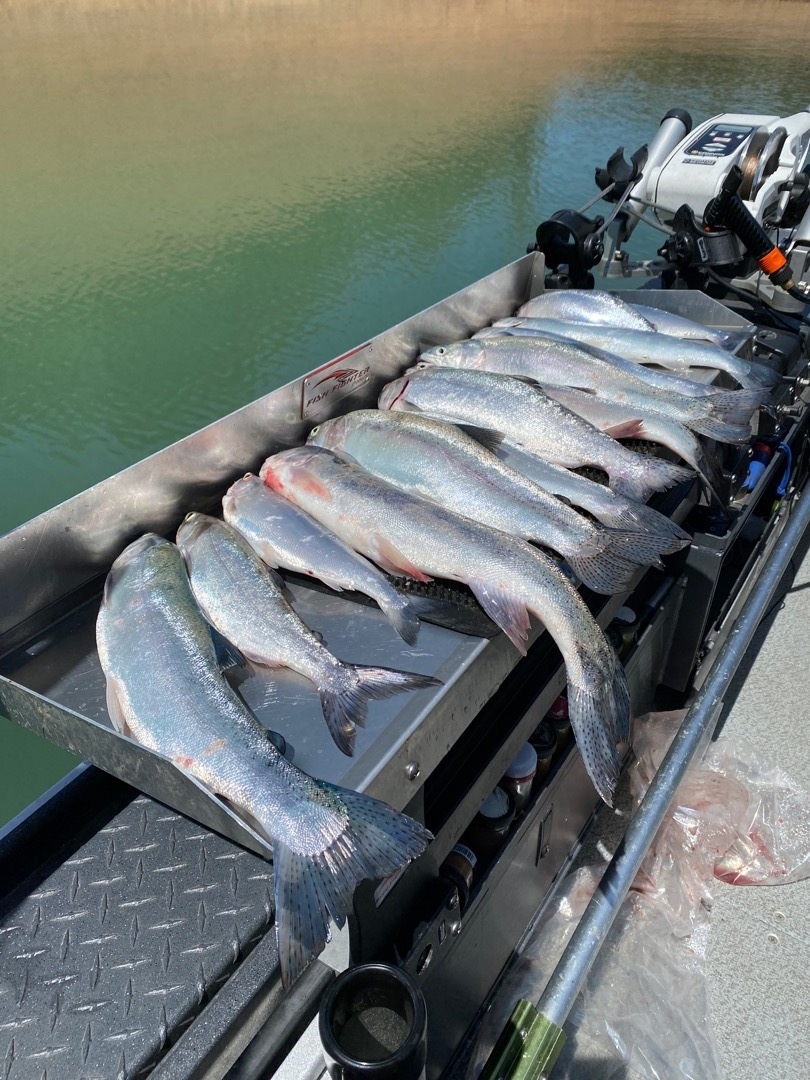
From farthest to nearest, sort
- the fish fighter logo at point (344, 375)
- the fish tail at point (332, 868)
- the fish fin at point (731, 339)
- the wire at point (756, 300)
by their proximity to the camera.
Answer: the wire at point (756, 300) → the fish fin at point (731, 339) → the fish fighter logo at point (344, 375) → the fish tail at point (332, 868)

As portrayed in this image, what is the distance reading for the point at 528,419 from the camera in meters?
2.44

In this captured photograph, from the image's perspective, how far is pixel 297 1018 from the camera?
53.3 inches

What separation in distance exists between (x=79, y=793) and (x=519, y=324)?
2438 millimetres

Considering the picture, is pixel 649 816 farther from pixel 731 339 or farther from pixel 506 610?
pixel 731 339

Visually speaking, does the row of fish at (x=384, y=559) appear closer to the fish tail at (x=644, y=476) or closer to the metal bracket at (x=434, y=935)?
the fish tail at (x=644, y=476)

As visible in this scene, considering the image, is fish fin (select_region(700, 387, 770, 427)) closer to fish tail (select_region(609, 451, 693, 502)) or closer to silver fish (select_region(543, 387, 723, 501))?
silver fish (select_region(543, 387, 723, 501))

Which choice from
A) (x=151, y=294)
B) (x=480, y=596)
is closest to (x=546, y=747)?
(x=480, y=596)

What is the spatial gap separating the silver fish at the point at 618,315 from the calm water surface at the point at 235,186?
2914 millimetres

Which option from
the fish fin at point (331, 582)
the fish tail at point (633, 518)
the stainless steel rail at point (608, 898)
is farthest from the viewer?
the fish tail at point (633, 518)

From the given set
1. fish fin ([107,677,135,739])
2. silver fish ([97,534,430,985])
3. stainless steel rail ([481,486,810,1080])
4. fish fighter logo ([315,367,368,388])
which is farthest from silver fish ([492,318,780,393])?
fish fin ([107,677,135,739])

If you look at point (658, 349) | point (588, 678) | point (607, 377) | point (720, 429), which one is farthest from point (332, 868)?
point (658, 349)

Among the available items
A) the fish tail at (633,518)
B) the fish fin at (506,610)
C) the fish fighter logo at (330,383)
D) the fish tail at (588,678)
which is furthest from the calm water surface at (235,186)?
the fish tail at (633,518)

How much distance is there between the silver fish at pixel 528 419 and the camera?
2252 mm

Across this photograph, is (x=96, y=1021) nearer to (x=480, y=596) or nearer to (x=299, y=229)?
(x=480, y=596)
